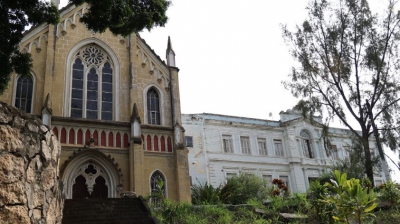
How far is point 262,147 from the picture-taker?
3247cm

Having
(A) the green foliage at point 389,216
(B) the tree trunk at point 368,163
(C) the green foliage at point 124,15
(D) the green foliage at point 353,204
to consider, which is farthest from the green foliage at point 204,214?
(B) the tree trunk at point 368,163

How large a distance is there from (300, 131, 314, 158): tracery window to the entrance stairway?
76.4 ft

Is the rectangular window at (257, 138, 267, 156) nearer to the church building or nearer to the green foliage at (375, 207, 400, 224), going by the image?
the church building

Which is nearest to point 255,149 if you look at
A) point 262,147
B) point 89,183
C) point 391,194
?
point 262,147

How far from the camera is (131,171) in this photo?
699 inches

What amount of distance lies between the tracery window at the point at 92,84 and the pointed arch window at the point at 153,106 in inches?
74.7

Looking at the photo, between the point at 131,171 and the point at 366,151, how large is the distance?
1111 cm

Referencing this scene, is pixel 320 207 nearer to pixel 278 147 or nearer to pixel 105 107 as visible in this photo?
pixel 105 107

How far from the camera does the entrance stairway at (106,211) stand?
446 inches

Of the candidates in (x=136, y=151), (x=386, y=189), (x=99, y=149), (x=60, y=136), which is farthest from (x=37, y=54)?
(x=386, y=189)

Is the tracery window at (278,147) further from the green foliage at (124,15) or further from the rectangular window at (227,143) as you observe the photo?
the green foliage at (124,15)

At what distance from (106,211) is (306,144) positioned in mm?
25427

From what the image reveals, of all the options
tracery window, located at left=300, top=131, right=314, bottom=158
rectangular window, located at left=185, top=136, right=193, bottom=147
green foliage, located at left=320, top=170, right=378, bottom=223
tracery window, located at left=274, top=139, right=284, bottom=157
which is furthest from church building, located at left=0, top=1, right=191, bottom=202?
tracery window, located at left=300, top=131, right=314, bottom=158

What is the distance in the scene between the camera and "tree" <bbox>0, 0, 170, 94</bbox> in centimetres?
1268
